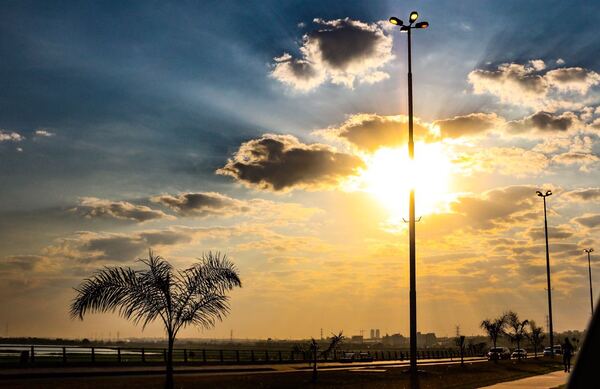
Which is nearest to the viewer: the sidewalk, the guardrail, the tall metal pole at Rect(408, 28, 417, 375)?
the tall metal pole at Rect(408, 28, 417, 375)

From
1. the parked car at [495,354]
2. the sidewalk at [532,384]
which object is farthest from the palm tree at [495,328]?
the sidewalk at [532,384]

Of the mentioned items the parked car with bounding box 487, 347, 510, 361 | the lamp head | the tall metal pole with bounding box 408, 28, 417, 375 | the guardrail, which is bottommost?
the parked car with bounding box 487, 347, 510, 361

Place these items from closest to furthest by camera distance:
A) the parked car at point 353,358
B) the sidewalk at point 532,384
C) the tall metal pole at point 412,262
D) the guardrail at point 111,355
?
the tall metal pole at point 412,262 < the sidewalk at point 532,384 < the guardrail at point 111,355 < the parked car at point 353,358

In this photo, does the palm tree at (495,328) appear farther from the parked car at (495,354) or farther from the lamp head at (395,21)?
the lamp head at (395,21)

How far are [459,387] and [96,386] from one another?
1717 cm

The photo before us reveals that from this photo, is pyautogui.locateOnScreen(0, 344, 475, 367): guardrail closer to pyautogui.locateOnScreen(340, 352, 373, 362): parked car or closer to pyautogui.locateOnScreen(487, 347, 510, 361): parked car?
pyautogui.locateOnScreen(340, 352, 373, 362): parked car

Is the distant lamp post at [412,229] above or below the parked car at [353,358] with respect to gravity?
above

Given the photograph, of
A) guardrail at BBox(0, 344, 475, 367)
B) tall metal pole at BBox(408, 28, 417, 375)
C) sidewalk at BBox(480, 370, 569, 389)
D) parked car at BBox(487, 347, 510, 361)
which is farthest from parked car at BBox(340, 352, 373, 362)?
tall metal pole at BBox(408, 28, 417, 375)

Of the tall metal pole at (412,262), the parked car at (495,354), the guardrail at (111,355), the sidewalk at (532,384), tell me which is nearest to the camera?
the tall metal pole at (412,262)

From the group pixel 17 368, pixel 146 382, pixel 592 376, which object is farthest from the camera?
pixel 17 368

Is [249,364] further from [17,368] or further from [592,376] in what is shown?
[592,376]

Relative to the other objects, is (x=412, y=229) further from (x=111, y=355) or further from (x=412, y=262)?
(x=111, y=355)

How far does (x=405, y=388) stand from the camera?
30141mm

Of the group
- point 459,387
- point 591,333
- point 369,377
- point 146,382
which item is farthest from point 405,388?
point 591,333
